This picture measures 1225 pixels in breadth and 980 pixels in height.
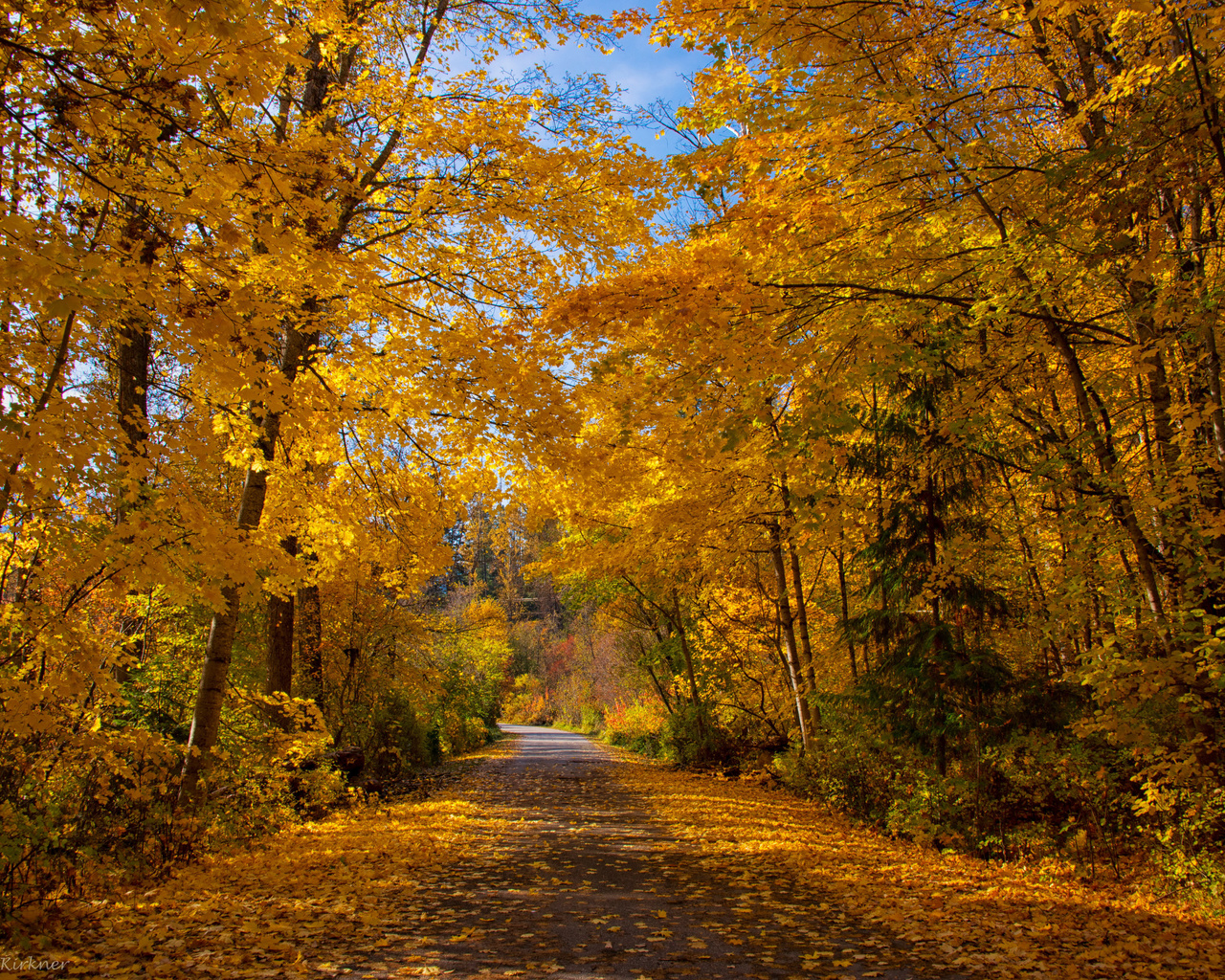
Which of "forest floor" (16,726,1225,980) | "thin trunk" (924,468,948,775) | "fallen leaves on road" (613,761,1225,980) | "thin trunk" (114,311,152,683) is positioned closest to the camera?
"forest floor" (16,726,1225,980)

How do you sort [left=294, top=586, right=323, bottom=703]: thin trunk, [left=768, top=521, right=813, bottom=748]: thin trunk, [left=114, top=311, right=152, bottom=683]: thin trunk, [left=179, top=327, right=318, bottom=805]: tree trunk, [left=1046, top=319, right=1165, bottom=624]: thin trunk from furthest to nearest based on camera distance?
[left=294, top=586, right=323, bottom=703]: thin trunk < [left=768, top=521, right=813, bottom=748]: thin trunk < [left=179, top=327, right=318, bottom=805]: tree trunk < [left=1046, top=319, right=1165, bottom=624]: thin trunk < [left=114, top=311, right=152, bottom=683]: thin trunk

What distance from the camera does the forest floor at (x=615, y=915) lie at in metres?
3.79

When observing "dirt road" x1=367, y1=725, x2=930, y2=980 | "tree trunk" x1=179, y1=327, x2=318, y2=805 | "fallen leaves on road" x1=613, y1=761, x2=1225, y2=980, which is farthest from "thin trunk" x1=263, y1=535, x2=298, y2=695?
"fallen leaves on road" x1=613, y1=761, x2=1225, y2=980

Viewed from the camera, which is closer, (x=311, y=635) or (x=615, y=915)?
(x=615, y=915)

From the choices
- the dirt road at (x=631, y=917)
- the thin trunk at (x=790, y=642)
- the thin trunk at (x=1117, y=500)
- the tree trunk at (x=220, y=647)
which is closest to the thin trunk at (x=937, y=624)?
the thin trunk at (x=1117, y=500)

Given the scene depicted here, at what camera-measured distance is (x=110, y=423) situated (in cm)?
396

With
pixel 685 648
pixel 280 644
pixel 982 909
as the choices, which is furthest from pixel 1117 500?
pixel 685 648

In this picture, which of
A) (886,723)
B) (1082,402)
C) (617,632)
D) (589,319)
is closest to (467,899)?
(589,319)

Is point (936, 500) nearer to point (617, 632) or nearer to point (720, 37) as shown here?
point (720, 37)

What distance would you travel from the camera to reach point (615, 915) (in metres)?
4.69

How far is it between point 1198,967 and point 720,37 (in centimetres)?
670

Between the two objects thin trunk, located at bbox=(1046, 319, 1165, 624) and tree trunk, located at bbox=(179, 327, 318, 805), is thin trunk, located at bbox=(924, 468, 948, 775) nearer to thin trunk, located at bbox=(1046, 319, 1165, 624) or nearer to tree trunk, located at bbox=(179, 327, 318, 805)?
thin trunk, located at bbox=(1046, 319, 1165, 624)

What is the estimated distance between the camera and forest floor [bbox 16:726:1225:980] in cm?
379

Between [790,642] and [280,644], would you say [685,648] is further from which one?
[280,644]
